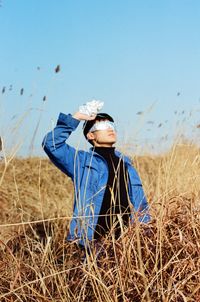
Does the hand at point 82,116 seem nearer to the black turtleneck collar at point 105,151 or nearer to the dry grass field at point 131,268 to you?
the black turtleneck collar at point 105,151

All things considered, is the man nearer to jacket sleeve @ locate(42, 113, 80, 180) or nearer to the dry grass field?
jacket sleeve @ locate(42, 113, 80, 180)

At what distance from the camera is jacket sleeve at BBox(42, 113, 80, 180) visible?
3039 mm

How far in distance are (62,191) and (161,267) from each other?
488cm

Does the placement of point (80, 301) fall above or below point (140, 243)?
below

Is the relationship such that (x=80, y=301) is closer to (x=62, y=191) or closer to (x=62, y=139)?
(x=62, y=139)

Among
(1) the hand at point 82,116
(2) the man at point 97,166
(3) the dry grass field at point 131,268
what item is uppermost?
(1) the hand at point 82,116

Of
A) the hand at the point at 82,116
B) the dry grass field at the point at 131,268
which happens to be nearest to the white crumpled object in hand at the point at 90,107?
the hand at the point at 82,116

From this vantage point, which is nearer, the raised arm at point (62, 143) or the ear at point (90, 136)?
the raised arm at point (62, 143)

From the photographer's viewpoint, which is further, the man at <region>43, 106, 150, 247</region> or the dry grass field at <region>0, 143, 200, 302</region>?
the man at <region>43, 106, 150, 247</region>

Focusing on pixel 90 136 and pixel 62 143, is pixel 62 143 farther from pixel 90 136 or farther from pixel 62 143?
pixel 90 136

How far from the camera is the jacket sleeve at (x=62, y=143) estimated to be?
9.97ft

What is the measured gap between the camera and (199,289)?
6.88 ft

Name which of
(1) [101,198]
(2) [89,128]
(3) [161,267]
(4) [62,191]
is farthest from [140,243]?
(4) [62,191]

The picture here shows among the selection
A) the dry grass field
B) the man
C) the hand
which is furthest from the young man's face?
the dry grass field
